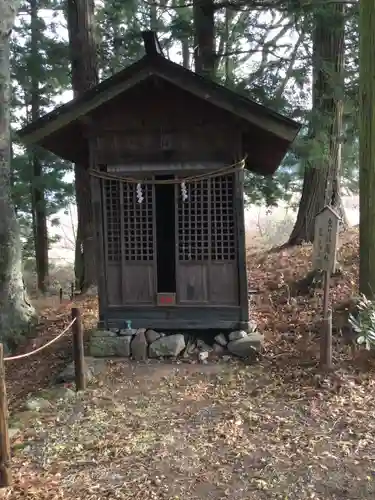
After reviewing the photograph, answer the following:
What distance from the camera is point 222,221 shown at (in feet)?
24.6

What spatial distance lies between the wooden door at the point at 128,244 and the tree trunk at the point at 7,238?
2.26 m

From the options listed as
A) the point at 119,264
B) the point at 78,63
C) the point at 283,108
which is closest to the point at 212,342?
the point at 119,264

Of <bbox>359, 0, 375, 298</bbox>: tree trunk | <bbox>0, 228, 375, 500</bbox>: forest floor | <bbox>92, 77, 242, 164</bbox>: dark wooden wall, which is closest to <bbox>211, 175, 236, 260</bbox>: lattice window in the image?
<bbox>92, 77, 242, 164</bbox>: dark wooden wall

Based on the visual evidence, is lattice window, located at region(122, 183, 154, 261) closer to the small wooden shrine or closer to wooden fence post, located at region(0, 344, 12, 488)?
the small wooden shrine

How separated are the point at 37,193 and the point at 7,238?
815 centimetres

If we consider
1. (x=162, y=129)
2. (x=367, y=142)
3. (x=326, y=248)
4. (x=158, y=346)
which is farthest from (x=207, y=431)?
(x=367, y=142)

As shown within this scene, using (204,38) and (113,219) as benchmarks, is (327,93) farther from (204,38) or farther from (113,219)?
(113,219)

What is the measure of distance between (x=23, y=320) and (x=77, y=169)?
4373 millimetres

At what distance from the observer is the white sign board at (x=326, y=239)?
6.62m

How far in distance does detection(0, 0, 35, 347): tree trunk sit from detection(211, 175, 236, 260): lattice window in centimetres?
377

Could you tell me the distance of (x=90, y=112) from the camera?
7.16 m

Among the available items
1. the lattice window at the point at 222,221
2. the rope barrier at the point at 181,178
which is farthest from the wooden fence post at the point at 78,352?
the lattice window at the point at 222,221

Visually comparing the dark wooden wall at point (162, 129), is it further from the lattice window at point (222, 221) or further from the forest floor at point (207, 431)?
the forest floor at point (207, 431)

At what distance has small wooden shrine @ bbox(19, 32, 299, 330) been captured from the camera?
7258 mm
